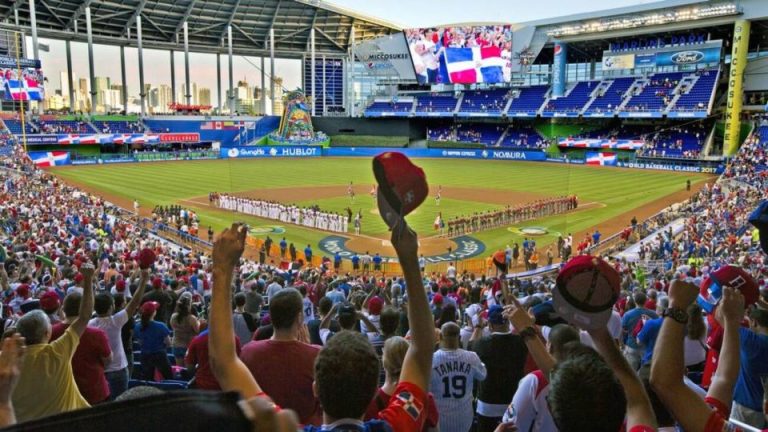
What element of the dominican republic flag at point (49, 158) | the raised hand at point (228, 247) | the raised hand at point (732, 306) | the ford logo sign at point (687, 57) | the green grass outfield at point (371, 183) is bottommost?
the green grass outfield at point (371, 183)

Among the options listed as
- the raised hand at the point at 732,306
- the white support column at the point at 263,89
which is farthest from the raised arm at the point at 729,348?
the white support column at the point at 263,89

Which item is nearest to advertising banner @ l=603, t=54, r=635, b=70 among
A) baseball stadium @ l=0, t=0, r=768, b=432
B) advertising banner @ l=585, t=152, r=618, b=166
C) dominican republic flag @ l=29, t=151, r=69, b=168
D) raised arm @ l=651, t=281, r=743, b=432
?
baseball stadium @ l=0, t=0, r=768, b=432

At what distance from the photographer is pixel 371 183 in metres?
43.9

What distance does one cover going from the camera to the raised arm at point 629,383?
113 inches

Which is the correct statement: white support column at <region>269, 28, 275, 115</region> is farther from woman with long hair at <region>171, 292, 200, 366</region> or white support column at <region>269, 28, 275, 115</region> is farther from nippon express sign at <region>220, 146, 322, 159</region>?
woman with long hair at <region>171, 292, 200, 366</region>

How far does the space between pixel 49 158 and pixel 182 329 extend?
6050 centimetres

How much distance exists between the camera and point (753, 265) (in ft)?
55.5

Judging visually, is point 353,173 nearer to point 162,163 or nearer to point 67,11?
point 162,163

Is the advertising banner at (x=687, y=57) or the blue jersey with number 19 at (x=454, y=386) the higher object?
the advertising banner at (x=687, y=57)

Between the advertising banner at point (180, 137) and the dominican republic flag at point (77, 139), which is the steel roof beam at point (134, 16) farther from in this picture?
the dominican republic flag at point (77, 139)

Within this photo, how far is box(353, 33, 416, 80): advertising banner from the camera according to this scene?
270 feet

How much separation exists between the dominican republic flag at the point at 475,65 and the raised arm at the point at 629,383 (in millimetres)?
76469

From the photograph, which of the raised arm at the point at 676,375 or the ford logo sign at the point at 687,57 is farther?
the ford logo sign at the point at 687,57

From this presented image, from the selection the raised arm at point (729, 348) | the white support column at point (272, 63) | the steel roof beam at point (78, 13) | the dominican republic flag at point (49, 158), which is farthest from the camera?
the white support column at point (272, 63)
